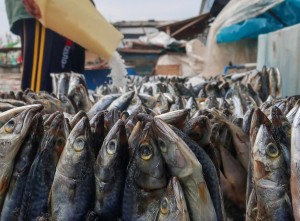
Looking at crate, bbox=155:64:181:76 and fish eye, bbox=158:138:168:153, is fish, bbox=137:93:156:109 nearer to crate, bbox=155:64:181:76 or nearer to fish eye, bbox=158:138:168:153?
fish eye, bbox=158:138:168:153

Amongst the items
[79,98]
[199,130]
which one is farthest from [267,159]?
[79,98]

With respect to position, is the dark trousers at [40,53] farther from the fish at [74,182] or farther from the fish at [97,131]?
the fish at [74,182]

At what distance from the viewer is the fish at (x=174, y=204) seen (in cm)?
129

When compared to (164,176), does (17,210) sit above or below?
below

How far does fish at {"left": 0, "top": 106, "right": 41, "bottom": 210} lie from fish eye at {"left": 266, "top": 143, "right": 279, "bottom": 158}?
2.94 ft

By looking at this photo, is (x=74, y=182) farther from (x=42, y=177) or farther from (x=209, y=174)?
(x=209, y=174)

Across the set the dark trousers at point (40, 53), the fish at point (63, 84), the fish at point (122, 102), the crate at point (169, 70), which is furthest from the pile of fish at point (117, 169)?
the crate at point (169, 70)

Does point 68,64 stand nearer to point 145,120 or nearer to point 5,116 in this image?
point 5,116

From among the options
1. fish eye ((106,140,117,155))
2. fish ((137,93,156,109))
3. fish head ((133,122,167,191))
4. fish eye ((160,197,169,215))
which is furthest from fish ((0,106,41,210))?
fish ((137,93,156,109))

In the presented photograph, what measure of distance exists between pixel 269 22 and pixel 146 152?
6.73m

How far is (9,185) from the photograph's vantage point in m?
1.60

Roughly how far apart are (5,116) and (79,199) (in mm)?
567

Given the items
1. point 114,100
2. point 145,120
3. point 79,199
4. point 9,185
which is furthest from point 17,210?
point 114,100

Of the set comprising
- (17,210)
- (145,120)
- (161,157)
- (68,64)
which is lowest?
(17,210)
